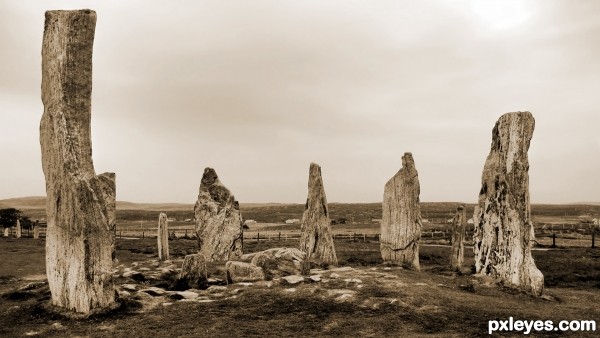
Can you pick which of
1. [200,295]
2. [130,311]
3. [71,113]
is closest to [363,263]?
[200,295]

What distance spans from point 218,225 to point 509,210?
14.6 m

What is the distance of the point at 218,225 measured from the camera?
86.9 ft

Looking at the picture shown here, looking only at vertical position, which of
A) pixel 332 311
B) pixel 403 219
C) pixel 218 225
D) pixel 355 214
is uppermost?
pixel 403 219

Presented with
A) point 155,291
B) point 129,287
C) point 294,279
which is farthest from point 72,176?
point 294,279

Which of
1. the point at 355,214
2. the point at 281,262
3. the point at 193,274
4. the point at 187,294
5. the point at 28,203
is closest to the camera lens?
the point at 187,294

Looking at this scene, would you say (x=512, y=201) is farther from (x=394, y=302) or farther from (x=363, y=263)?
(x=363, y=263)

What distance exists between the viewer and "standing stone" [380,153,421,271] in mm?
22625

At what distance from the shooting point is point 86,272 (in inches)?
561

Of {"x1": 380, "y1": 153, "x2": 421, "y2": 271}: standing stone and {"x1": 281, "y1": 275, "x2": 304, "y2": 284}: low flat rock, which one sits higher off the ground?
{"x1": 380, "y1": 153, "x2": 421, "y2": 271}: standing stone

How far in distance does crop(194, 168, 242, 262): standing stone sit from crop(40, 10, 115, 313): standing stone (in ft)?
37.5

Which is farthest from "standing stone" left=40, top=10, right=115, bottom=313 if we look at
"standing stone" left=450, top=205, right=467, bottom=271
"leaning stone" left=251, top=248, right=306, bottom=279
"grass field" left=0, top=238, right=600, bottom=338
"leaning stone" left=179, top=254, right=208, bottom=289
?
"standing stone" left=450, top=205, right=467, bottom=271

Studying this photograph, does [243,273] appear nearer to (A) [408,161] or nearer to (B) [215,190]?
(A) [408,161]

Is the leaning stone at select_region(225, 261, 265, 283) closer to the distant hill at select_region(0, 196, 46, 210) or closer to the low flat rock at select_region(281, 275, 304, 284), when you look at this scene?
the low flat rock at select_region(281, 275, 304, 284)

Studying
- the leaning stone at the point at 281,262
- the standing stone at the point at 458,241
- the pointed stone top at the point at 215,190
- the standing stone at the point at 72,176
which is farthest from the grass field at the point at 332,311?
the pointed stone top at the point at 215,190
